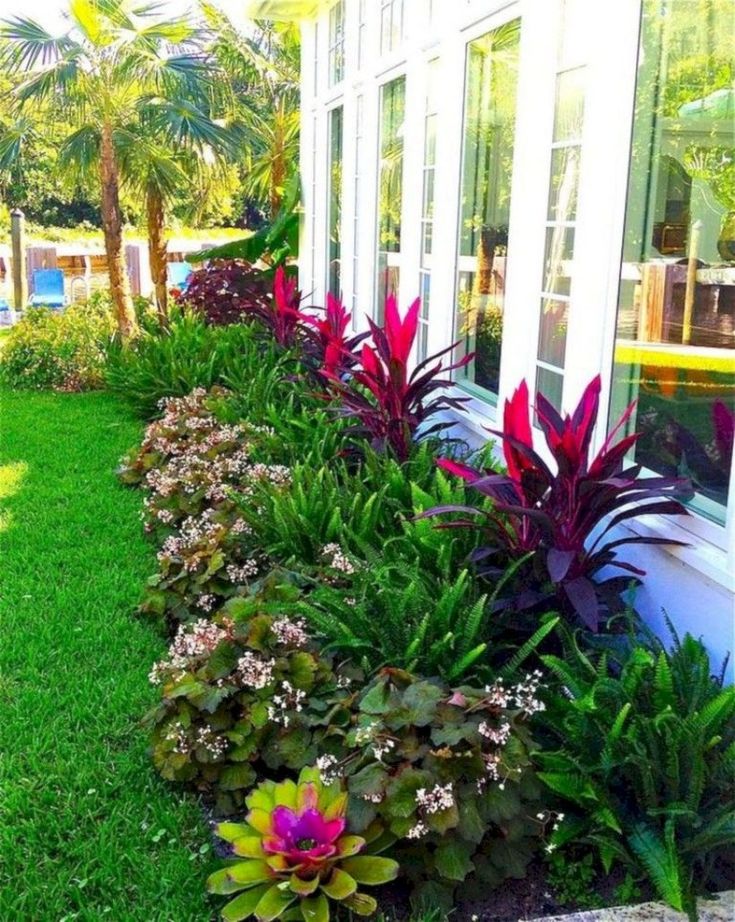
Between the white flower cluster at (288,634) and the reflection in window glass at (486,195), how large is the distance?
7.05 feet

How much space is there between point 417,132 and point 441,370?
1951mm

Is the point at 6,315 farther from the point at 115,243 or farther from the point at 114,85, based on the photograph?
the point at 114,85

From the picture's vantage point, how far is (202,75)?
11.1 metres

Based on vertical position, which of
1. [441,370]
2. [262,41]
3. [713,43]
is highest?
[262,41]

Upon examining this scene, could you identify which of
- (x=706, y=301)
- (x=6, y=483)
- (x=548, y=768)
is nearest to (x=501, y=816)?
(x=548, y=768)

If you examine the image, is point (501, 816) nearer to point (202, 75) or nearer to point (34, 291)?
point (202, 75)

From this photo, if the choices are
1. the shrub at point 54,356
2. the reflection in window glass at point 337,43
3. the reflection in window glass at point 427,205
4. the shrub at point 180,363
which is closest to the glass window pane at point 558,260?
the reflection in window glass at point 427,205

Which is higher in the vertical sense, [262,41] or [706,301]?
[262,41]

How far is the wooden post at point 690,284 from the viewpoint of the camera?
315 centimetres

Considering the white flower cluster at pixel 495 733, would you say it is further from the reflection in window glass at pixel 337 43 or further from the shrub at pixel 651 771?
the reflection in window glass at pixel 337 43

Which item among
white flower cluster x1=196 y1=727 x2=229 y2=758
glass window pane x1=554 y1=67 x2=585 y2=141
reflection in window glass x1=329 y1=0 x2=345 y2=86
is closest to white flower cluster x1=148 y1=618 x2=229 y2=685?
white flower cluster x1=196 y1=727 x2=229 y2=758

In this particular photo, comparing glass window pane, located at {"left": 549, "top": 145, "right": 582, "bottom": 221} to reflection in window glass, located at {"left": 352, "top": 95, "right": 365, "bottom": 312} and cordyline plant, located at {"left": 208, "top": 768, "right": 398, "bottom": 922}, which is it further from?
reflection in window glass, located at {"left": 352, "top": 95, "right": 365, "bottom": 312}

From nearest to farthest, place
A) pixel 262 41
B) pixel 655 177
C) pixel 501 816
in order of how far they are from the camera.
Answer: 1. pixel 501 816
2. pixel 655 177
3. pixel 262 41

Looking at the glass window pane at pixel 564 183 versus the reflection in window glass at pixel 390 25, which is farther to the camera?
the reflection in window glass at pixel 390 25
